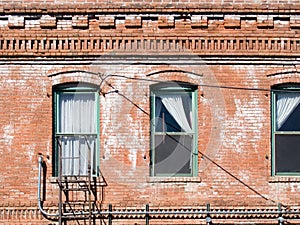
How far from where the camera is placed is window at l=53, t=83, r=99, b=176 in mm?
18688

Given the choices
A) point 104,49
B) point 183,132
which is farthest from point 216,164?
point 104,49

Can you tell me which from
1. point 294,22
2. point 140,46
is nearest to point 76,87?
point 140,46

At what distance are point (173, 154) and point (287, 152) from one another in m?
2.45

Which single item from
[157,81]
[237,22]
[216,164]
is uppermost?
[237,22]

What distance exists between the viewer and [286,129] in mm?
18875

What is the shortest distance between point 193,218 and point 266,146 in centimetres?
217

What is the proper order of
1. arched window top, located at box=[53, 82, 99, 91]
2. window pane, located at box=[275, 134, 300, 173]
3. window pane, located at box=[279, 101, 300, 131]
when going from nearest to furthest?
arched window top, located at box=[53, 82, 99, 91] < window pane, located at box=[275, 134, 300, 173] < window pane, located at box=[279, 101, 300, 131]

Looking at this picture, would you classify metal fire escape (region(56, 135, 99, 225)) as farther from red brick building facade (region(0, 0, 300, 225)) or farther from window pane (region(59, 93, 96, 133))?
window pane (region(59, 93, 96, 133))

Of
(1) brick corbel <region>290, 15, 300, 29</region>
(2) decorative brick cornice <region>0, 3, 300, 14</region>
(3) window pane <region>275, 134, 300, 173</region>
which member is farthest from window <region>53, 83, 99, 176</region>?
(1) brick corbel <region>290, 15, 300, 29</region>

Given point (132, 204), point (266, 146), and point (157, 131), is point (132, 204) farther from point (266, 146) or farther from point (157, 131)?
point (266, 146)

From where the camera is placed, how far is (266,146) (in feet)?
60.9

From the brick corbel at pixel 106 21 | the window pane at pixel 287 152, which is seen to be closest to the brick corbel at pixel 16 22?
the brick corbel at pixel 106 21

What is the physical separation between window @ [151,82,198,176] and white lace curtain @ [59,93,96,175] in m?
1.37

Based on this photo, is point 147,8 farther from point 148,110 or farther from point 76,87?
point 76,87
